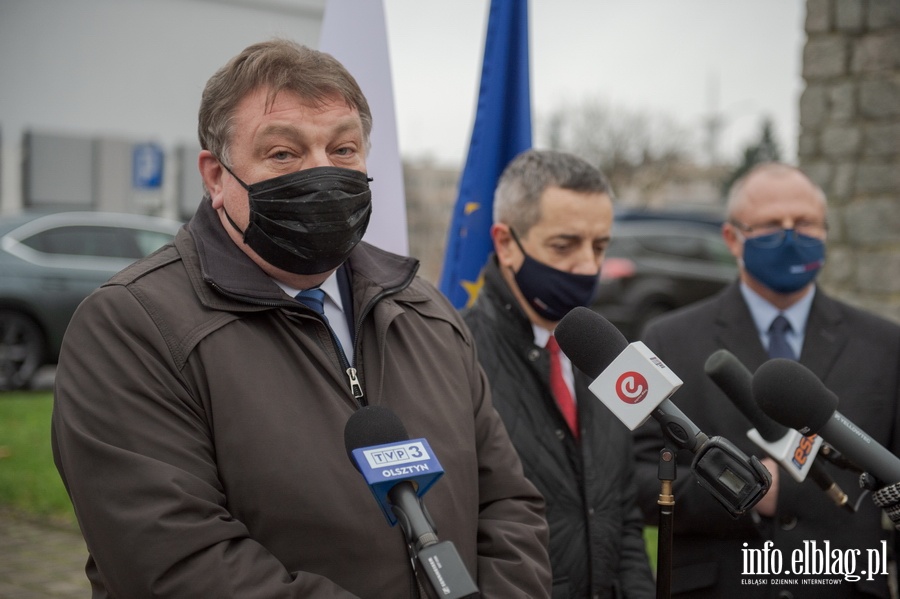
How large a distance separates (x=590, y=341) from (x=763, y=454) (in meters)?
1.52

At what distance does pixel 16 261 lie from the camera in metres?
10.5

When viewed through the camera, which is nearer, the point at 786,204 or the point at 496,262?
the point at 496,262

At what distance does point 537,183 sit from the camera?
321 cm

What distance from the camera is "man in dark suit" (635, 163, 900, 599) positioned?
3221mm

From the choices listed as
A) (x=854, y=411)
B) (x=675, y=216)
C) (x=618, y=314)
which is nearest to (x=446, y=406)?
(x=854, y=411)

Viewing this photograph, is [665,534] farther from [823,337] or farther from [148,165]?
[148,165]

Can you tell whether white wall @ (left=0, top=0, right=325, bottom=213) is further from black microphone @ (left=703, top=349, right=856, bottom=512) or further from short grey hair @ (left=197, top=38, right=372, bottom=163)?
black microphone @ (left=703, top=349, right=856, bottom=512)

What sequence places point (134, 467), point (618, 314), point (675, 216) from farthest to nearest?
1. point (675, 216)
2. point (618, 314)
3. point (134, 467)

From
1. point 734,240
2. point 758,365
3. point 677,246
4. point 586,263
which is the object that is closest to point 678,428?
point 586,263

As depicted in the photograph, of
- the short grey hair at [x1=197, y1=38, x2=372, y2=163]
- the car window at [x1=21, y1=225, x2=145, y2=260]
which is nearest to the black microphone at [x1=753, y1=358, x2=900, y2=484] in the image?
the short grey hair at [x1=197, y1=38, x2=372, y2=163]

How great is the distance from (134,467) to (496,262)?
1.67 metres

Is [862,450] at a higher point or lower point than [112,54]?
lower

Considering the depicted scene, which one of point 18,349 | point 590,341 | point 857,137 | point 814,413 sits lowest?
point 18,349

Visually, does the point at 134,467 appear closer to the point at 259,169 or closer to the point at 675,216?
the point at 259,169
